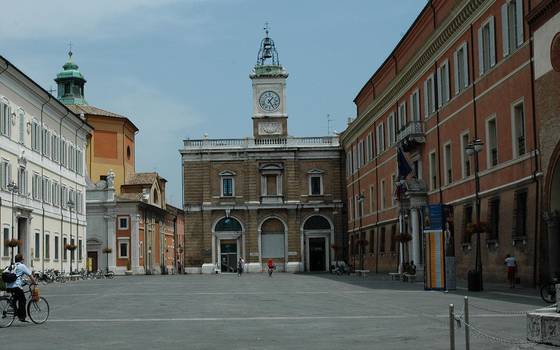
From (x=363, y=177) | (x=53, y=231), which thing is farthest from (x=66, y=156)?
(x=363, y=177)

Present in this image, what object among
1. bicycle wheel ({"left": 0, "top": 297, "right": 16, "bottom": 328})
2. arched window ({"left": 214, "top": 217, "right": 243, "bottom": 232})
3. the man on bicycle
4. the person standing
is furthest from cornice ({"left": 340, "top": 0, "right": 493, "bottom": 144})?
bicycle wheel ({"left": 0, "top": 297, "right": 16, "bottom": 328})

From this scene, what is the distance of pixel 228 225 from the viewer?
299 ft

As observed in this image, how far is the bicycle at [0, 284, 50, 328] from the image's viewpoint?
20.9m

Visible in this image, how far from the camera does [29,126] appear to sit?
58875 mm

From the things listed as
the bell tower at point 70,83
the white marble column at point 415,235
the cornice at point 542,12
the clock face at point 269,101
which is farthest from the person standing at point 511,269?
the bell tower at point 70,83

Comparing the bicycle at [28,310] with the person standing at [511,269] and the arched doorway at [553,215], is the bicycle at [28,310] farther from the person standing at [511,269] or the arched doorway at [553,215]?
the person standing at [511,269]

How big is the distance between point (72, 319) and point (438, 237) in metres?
15.4

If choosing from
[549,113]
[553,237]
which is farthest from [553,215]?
[549,113]

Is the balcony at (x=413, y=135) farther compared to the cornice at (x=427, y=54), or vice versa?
the balcony at (x=413, y=135)

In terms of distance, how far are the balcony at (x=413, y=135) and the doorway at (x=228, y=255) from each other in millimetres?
39607

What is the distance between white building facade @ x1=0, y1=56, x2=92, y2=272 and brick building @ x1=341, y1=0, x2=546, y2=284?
23.1 meters

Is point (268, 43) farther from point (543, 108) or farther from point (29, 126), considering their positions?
point (543, 108)

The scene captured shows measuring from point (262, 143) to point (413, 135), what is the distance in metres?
41.2

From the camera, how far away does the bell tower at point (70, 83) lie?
3959 inches
